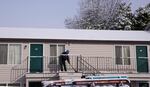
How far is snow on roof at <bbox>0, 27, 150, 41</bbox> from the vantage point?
88.9 feet

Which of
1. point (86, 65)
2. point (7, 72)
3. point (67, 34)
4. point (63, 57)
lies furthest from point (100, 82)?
point (7, 72)

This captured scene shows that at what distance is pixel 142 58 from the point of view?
28.5m

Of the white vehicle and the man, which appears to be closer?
the white vehicle

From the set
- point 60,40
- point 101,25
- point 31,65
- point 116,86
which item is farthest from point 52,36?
point 101,25

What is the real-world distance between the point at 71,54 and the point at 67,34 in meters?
1.44

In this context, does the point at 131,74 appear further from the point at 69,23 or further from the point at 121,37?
the point at 69,23

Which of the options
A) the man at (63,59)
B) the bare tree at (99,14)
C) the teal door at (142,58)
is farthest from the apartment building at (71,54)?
the bare tree at (99,14)

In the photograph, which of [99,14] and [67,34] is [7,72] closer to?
[67,34]

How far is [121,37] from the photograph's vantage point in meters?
28.5

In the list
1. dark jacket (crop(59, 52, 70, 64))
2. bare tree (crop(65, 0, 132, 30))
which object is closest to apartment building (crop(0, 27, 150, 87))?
dark jacket (crop(59, 52, 70, 64))

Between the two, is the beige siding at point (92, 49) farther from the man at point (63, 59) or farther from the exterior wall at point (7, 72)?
the exterior wall at point (7, 72)

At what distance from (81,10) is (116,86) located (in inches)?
1171

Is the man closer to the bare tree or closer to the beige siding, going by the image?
the beige siding

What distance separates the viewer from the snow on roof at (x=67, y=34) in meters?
27.1
